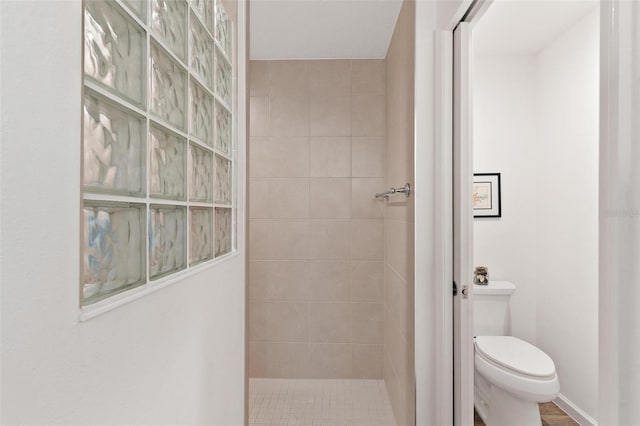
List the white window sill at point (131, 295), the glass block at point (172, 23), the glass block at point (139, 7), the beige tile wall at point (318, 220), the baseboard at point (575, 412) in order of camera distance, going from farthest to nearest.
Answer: the beige tile wall at point (318, 220)
the baseboard at point (575, 412)
the glass block at point (172, 23)
the glass block at point (139, 7)
the white window sill at point (131, 295)

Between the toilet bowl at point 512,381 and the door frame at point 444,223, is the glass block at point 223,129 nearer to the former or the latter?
the door frame at point 444,223

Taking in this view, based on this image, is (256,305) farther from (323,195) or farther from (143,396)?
(143,396)

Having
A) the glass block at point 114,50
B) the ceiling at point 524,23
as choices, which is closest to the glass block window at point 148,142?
the glass block at point 114,50

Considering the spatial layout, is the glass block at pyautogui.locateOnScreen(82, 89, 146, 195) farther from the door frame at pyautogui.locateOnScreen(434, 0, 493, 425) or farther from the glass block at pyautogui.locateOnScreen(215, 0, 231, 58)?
the door frame at pyautogui.locateOnScreen(434, 0, 493, 425)

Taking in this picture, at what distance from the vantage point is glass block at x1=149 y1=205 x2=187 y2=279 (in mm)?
767

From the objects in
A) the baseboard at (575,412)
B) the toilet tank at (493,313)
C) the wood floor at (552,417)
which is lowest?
the wood floor at (552,417)

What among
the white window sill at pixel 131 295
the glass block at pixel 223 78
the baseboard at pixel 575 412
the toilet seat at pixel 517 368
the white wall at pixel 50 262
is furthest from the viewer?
the baseboard at pixel 575 412

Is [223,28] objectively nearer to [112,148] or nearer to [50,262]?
[112,148]

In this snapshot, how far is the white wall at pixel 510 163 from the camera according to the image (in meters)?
2.61

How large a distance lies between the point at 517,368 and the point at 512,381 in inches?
2.7

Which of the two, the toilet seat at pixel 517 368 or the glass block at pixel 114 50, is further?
the toilet seat at pixel 517 368

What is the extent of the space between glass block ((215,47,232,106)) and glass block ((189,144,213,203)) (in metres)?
0.24

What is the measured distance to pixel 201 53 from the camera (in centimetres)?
103

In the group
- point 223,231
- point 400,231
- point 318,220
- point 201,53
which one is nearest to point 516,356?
point 400,231
